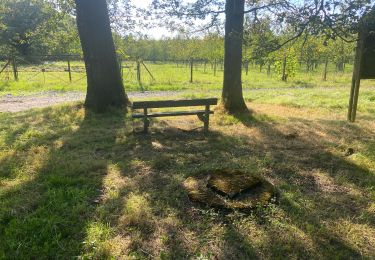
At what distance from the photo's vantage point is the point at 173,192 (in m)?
4.32

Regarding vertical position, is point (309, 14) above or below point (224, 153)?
above

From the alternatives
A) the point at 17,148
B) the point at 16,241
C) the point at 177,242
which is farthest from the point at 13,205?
the point at 17,148

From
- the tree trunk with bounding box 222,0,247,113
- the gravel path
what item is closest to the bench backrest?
the tree trunk with bounding box 222,0,247,113

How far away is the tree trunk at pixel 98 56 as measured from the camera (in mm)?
8688

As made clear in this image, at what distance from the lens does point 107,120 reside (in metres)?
8.44

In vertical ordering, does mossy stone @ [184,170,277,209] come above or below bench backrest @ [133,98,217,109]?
below

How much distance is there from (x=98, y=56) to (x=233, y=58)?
3756mm

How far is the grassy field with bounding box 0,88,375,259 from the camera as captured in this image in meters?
3.26

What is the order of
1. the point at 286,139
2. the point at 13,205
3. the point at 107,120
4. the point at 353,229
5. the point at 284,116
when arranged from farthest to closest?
the point at 284,116
the point at 107,120
the point at 286,139
the point at 13,205
the point at 353,229

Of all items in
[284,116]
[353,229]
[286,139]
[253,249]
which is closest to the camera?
[253,249]

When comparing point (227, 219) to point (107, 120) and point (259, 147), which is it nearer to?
point (259, 147)

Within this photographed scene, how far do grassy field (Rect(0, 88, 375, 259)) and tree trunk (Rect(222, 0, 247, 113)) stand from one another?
1.32 metres

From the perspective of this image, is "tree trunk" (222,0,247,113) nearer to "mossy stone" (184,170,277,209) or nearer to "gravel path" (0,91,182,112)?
"mossy stone" (184,170,277,209)

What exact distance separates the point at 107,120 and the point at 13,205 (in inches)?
183
